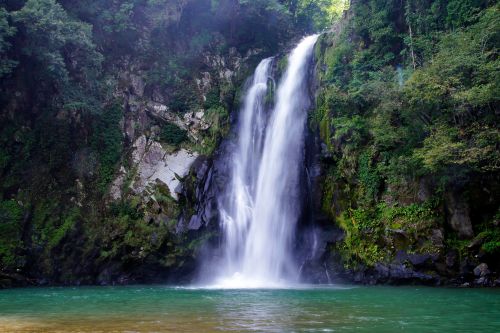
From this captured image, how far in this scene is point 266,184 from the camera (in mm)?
20922

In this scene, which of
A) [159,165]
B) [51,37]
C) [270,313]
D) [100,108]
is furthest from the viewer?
Result: [100,108]

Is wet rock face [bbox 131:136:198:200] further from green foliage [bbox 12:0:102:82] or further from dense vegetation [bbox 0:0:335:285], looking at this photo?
green foliage [bbox 12:0:102:82]

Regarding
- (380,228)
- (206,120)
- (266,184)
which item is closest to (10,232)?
(206,120)

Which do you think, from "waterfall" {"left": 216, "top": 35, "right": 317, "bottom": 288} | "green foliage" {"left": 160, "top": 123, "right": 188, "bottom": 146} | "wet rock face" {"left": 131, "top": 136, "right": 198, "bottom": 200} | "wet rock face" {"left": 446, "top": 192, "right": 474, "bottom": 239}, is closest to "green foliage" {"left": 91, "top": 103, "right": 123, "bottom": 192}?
"wet rock face" {"left": 131, "top": 136, "right": 198, "bottom": 200}

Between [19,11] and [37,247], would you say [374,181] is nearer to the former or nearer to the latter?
[37,247]

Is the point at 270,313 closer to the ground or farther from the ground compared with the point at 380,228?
closer to the ground

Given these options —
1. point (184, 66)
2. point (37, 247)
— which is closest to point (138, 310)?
point (37, 247)

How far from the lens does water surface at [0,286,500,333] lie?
7621 mm

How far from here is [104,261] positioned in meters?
20.3

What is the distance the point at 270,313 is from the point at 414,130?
961 centimetres

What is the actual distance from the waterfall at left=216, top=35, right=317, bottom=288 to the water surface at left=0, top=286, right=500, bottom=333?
600cm

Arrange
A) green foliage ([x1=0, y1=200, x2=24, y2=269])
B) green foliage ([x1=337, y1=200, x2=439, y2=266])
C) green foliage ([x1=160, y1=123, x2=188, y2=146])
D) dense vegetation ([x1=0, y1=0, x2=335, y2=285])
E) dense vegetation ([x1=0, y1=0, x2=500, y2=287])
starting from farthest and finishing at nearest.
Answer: green foliage ([x1=160, y1=123, x2=188, y2=146]) → dense vegetation ([x1=0, y1=0, x2=335, y2=285]) → green foliage ([x1=0, y1=200, x2=24, y2=269]) → green foliage ([x1=337, y1=200, x2=439, y2=266]) → dense vegetation ([x1=0, y1=0, x2=500, y2=287])

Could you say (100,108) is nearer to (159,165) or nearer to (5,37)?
(159,165)

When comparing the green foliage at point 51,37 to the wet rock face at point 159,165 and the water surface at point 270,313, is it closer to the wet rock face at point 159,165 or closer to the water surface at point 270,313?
the wet rock face at point 159,165
